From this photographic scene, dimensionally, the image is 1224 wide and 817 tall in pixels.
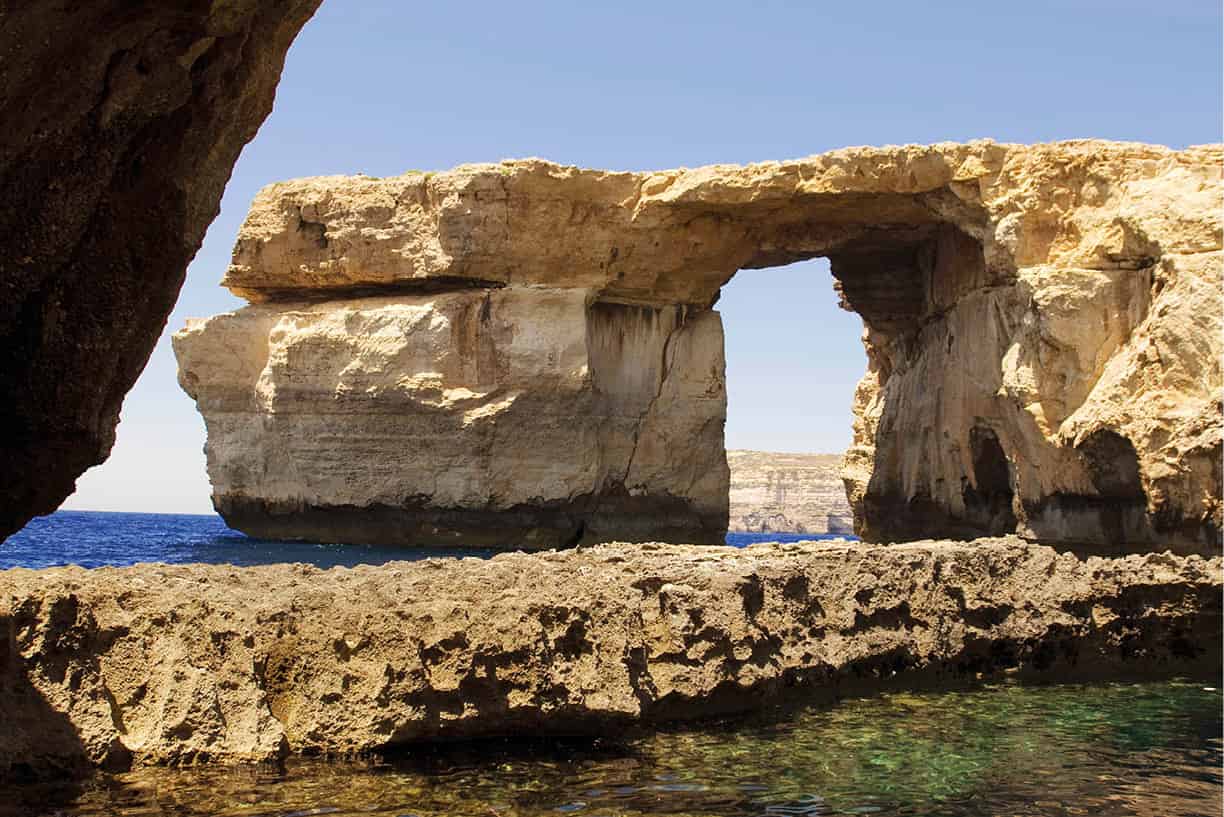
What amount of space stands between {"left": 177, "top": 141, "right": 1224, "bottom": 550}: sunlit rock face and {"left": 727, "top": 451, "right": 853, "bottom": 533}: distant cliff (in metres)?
59.7

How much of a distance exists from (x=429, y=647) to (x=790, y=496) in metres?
90.5

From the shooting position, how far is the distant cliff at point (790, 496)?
9431cm

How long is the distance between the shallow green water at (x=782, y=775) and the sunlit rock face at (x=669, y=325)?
12645mm

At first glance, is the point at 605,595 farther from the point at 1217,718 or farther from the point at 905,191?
the point at 905,191

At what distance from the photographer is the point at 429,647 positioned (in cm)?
708

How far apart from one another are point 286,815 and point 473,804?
93 cm

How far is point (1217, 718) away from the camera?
31.2ft

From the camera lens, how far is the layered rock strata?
21.1 feet

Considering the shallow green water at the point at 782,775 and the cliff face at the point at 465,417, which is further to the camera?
the cliff face at the point at 465,417

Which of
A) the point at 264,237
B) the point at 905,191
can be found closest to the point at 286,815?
the point at 905,191

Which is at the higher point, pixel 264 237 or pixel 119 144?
pixel 264 237

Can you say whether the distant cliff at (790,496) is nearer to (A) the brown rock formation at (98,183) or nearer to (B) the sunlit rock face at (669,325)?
(B) the sunlit rock face at (669,325)

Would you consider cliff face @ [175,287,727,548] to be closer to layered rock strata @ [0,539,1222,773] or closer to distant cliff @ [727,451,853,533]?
layered rock strata @ [0,539,1222,773]

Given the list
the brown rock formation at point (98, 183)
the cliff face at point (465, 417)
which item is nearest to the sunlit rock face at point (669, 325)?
the cliff face at point (465, 417)
